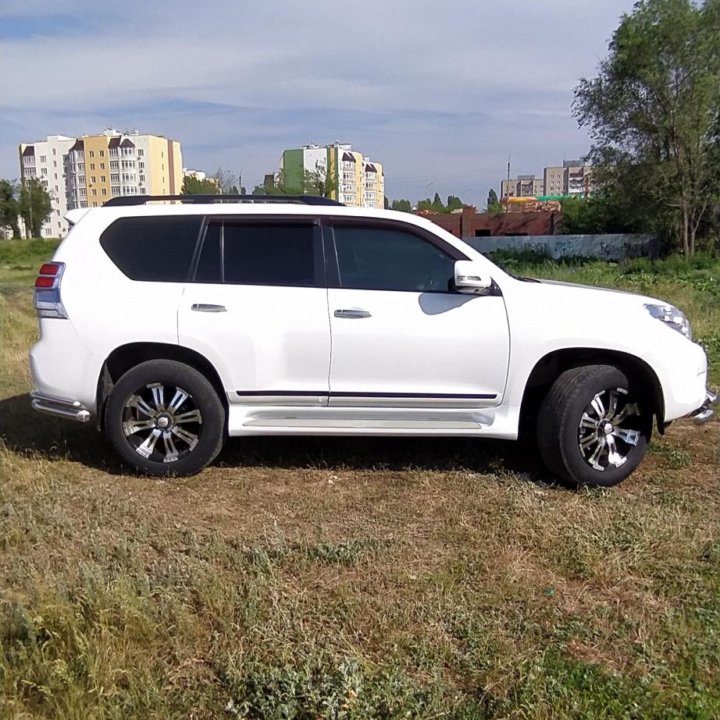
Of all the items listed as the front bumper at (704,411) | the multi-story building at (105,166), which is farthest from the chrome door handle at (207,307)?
the multi-story building at (105,166)

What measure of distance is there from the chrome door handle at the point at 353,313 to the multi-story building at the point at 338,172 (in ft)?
215

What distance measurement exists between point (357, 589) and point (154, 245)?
2762mm

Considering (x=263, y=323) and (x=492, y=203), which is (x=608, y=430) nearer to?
(x=263, y=323)

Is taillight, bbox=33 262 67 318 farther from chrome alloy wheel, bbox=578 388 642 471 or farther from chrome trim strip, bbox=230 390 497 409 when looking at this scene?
chrome alloy wheel, bbox=578 388 642 471

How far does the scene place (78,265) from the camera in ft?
16.0

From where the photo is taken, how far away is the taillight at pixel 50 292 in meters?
4.83

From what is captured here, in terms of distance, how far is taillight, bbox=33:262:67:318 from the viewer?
4.83m

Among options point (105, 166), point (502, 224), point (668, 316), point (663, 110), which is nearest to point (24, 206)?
point (105, 166)

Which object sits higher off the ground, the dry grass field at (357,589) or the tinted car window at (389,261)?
the tinted car window at (389,261)

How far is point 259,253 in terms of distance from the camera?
4.93 m

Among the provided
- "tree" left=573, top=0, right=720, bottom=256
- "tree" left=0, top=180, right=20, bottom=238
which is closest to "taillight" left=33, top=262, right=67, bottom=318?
"tree" left=573, top=0, right=720, bottom=256

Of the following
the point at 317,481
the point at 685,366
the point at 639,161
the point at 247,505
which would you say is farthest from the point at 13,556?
the point at 639,161

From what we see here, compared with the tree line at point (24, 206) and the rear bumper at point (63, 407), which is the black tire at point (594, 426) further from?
the tree line at point (24, 206)

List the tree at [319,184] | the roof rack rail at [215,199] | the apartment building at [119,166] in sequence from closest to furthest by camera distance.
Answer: the roof rack rail at [215,199] < the tree at [319,184] < the apartment building at [119,166]
